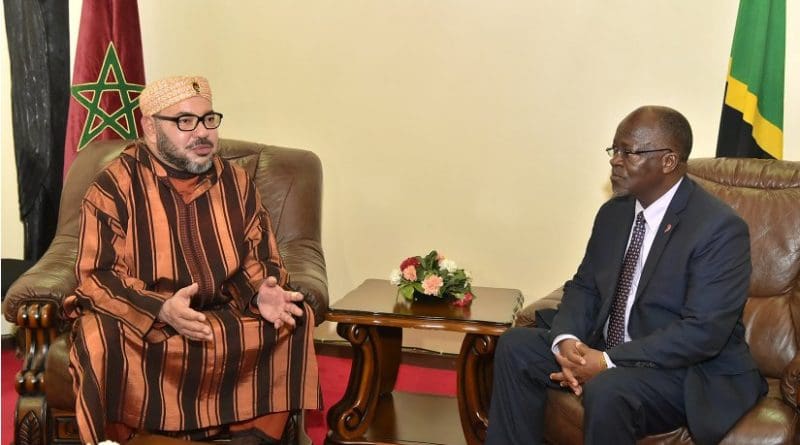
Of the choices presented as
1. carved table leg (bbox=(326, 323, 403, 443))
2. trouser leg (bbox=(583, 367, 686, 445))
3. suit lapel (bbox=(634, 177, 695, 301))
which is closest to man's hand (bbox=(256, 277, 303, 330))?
carved table leg (bbox=(326, 323, 403, 443))

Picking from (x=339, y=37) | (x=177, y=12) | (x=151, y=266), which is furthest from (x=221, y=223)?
(x=177, y=12)

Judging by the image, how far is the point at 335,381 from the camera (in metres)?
4.35

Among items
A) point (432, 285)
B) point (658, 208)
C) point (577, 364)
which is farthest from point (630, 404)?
point (432, 285)

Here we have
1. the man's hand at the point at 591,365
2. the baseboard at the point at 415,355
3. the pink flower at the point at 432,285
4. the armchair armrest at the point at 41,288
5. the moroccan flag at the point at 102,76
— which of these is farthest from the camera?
the baseboard at the point at 415,355

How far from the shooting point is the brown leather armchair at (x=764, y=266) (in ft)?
9.53

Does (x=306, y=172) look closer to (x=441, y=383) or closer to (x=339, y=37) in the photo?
(x=339, y=37)

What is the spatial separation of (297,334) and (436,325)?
1.67 feet

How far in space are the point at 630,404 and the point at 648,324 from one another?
0.34m

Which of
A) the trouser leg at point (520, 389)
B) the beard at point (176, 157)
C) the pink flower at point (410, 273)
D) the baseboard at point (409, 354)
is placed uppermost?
the beard at point (176, 157)

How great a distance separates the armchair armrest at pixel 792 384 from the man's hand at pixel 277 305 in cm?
158

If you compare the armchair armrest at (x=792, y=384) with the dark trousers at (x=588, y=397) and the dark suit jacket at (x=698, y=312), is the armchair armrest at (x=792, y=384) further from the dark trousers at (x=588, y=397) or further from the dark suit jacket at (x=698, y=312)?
the dark trousers at (x=588, y=397)

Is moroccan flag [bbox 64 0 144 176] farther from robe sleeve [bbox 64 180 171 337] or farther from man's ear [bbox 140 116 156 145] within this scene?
robe sleeve [bbox 64 180 171 337]

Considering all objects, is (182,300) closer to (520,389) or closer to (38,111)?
(520,389)

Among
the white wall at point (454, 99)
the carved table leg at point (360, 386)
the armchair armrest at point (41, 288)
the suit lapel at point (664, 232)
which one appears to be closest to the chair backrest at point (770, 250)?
the suit lapel at point (664, 232)
